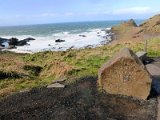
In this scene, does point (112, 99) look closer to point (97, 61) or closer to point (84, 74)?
point (84, 74)

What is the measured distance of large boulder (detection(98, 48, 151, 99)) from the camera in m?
15.5

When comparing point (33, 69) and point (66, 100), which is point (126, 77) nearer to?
point (66, 100)

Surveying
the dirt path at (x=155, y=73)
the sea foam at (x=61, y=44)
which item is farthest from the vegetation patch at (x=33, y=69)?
the sea foam at (x=61, y=44)

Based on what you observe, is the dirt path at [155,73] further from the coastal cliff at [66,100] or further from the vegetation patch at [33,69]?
the vegetation patch at [33,69]

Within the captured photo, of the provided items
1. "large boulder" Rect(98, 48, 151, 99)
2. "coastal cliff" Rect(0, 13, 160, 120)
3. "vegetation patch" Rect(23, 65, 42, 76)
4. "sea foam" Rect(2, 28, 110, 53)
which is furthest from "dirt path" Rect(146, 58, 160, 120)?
"sea foam" Rect(2, 28, 110, 53)

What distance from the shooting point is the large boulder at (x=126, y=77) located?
50.7 ft

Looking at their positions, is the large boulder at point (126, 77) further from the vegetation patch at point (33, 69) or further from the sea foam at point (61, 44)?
the sea foam at point (61, 44)

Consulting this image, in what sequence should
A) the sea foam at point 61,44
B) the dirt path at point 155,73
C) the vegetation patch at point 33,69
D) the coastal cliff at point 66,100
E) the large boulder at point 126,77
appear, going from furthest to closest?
1. the sea foam at point 61,44
2. the vegetation patch at point 33,69
3. the dirt path at point 155,73
4. the large boulder at point 126,77
5. the coastal cliff at point 66,100

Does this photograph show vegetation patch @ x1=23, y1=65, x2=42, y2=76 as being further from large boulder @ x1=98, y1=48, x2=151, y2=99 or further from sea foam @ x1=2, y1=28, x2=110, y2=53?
sea foam @ x1=2, y1=28, x2=110, y2=53

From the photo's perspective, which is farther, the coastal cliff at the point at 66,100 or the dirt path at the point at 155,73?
the dirt path at the point at 155,73

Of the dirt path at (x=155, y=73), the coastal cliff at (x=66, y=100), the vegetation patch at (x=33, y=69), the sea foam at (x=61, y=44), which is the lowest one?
the sea foam at (x=61, y=44)

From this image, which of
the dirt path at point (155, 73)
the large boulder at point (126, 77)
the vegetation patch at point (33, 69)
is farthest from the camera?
the vegetation patch at point (33, 69)

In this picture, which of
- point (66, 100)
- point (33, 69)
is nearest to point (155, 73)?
point (66, 100)

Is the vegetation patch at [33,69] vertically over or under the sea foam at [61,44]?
over
